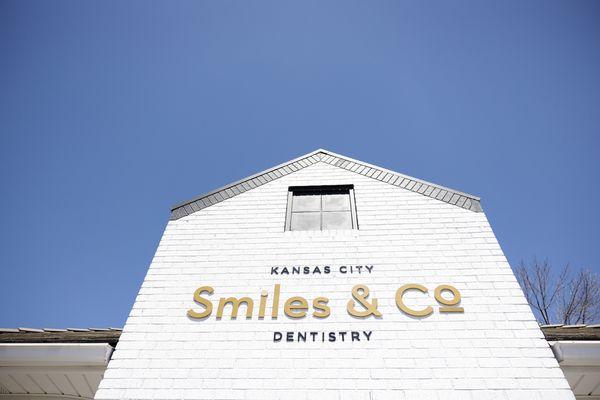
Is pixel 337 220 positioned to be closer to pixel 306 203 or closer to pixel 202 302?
pixel 306 203

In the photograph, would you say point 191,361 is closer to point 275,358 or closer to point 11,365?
point 275,358

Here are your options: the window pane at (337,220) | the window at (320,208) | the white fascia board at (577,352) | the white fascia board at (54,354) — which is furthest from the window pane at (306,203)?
the white fascia board at (577,352)

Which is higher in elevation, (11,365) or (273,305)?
(273,305)

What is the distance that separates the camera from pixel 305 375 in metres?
4.53

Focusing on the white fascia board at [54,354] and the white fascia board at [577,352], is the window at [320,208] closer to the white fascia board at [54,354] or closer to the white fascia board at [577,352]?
the white fascia board at [577,352]

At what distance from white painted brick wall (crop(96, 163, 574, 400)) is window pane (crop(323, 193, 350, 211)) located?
33 cm

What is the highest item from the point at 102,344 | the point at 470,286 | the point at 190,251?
the point at 190,251

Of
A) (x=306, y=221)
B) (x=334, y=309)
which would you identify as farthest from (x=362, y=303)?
(x=306, y=221)

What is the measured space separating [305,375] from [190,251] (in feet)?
9.97

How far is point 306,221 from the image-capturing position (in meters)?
6.87

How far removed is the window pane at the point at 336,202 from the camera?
7138 mm

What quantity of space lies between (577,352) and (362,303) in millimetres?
2891

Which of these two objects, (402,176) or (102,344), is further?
(402,176)

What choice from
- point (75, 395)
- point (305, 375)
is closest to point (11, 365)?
point (75, 395)
